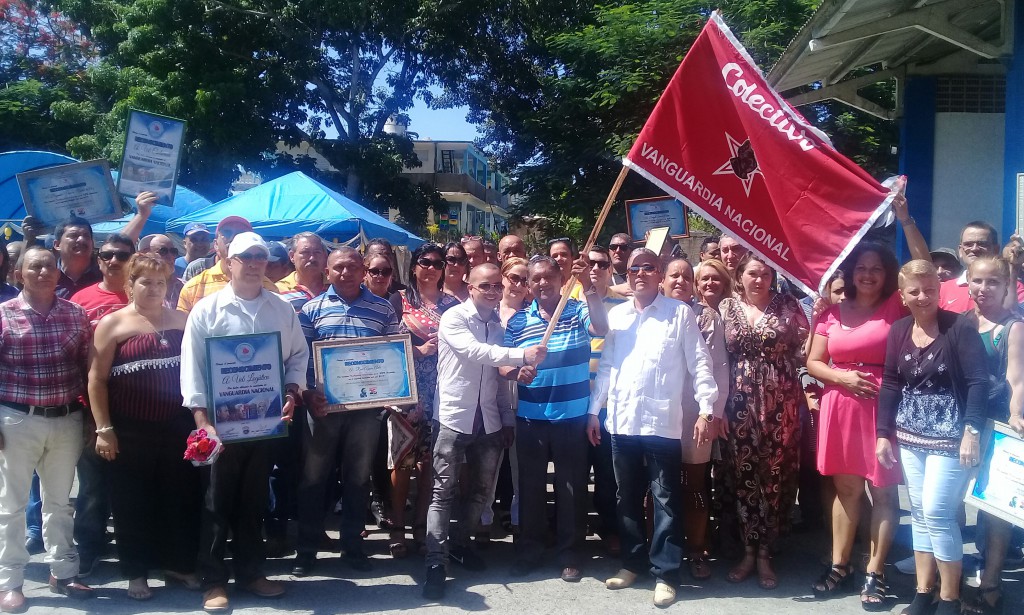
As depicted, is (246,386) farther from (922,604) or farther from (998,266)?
(998,266)

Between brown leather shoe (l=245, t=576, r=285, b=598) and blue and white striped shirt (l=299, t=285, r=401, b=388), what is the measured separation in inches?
47.0

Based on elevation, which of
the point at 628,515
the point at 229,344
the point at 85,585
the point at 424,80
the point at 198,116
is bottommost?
the point at 85,585

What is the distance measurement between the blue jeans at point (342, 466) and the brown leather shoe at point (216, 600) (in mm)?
629

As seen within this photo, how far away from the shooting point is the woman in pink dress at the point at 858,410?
4.76 m

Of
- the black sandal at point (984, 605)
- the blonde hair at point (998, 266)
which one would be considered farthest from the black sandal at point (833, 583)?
the blonde hair at point (998, 266)

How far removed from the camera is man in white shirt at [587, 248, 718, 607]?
489cm

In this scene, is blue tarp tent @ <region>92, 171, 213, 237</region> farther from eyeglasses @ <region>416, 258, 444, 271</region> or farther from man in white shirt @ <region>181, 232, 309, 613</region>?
man in white shirt @ <region>181, 232, 309, 613</region>

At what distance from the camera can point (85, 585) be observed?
4863 mm

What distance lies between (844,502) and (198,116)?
61.7ft

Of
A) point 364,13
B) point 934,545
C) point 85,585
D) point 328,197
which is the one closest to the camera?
point 934,545

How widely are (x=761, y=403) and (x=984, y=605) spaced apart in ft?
5.20

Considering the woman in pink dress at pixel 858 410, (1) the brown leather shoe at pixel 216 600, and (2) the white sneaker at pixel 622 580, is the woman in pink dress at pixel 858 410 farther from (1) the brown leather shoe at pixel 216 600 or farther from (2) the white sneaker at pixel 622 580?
(1) the brown leather shoe at pixel 216 600

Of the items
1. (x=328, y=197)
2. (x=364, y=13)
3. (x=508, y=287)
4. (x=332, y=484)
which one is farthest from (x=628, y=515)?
(x=364, y=13)

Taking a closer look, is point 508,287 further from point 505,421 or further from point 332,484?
point 332,484
